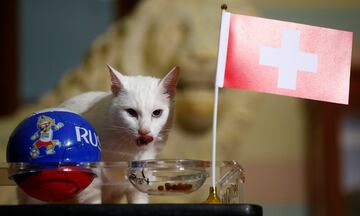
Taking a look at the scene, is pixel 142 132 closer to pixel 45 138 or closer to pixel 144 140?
pixel 144 140

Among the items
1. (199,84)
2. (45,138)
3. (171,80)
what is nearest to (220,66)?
(171,80)

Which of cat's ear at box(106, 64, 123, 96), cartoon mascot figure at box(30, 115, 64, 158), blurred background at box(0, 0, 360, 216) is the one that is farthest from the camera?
blurred background at box(0, 0, 360, 216)

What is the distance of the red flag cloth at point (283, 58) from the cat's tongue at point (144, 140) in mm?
119

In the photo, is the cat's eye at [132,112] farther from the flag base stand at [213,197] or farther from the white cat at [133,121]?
the flag base stand at [213,197]

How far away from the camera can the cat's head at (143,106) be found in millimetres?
847

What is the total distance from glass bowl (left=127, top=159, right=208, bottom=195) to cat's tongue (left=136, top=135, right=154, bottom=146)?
7 centimetres

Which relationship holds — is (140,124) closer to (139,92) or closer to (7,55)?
(139,92)

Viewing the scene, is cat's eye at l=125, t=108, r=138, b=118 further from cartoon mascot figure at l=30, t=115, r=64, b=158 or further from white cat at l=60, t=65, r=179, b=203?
cartoon mascot figure at l=30, t=115, r=64, b=158

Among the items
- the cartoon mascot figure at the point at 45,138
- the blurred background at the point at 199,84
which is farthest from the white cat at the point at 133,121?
the blurred background at the point at 199,84

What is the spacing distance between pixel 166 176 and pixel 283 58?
0.20 meters

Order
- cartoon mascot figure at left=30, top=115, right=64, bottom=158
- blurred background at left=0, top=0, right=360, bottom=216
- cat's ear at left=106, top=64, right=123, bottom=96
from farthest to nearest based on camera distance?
blurred background at left=0, top=0, right=360, bottom=216, cat's ear at left=106, top=64, right=123, bottom=96, cartoon mascot figure at left=30, top=115, right=64, bottom=158

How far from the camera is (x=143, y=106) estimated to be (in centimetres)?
86

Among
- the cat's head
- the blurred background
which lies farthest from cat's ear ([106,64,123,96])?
the blurred background

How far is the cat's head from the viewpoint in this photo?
33.4 inches
